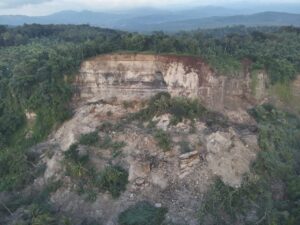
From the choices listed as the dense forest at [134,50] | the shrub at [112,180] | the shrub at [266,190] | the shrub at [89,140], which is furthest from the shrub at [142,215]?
the shrub at [89,140]

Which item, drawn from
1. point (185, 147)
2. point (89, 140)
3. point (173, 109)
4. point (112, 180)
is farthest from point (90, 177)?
point (173, 109)

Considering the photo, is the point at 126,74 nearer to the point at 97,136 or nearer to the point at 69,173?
the point at 97,136

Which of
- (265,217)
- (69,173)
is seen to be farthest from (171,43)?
(265,217)

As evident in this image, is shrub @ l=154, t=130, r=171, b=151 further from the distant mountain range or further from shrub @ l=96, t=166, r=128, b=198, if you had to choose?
the distant mountain range

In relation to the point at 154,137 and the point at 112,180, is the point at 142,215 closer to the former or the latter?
the point at 112,180

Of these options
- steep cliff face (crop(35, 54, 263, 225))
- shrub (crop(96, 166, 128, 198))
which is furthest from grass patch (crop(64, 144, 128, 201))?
steep cliff face (crop(35, 54, 263, 225))
